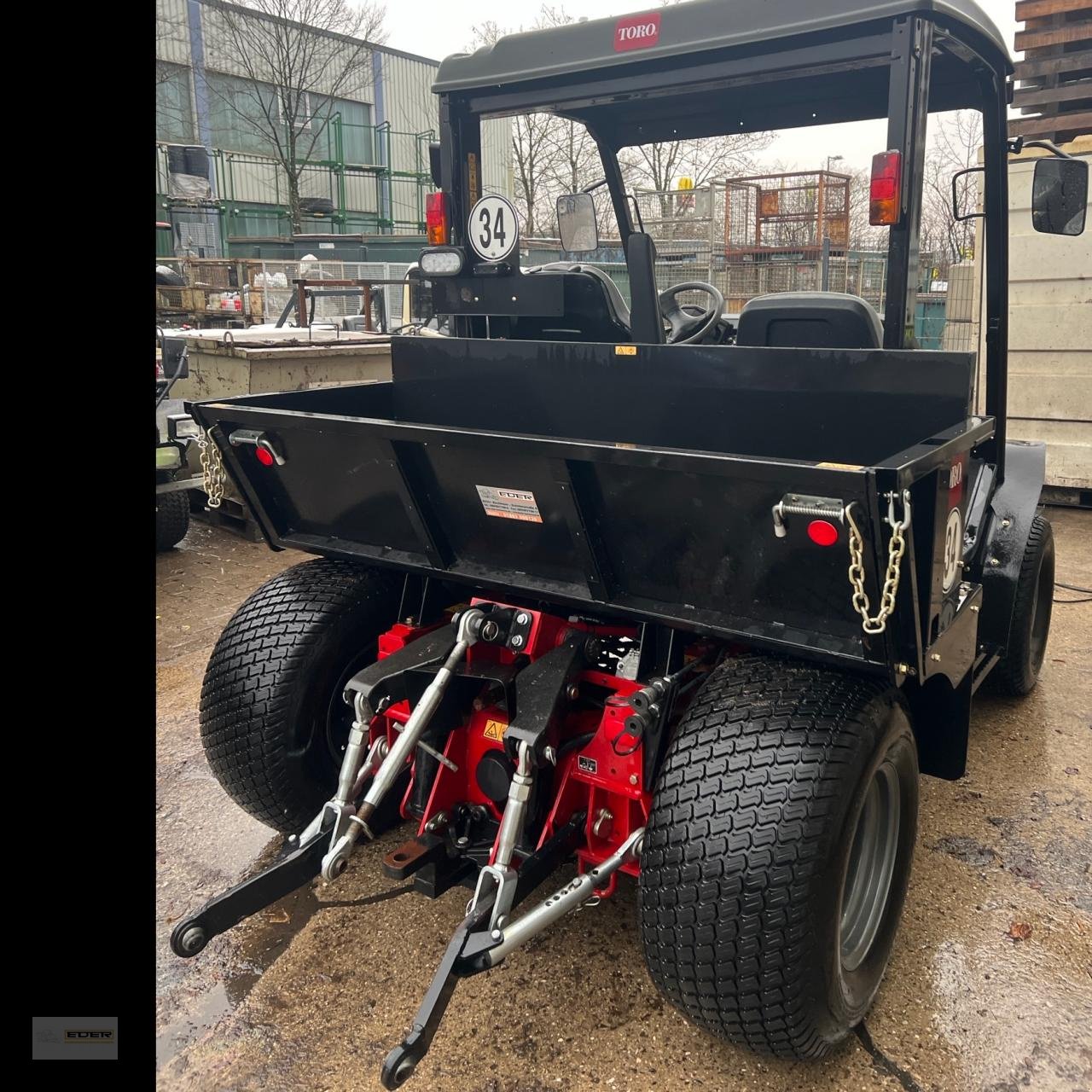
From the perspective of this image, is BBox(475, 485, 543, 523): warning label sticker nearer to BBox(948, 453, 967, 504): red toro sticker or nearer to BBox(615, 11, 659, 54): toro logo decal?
BBox(948, 453, 967, 504): red toro sticker

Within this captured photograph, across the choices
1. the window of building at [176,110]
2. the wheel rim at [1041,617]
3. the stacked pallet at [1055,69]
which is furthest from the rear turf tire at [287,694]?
the window of building at [176,110]

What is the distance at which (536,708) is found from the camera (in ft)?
7.30

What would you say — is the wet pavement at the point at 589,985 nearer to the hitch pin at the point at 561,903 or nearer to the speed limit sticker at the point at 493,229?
the hitch pin at the point at 561,903

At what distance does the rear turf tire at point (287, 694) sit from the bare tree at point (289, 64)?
75.8 ft

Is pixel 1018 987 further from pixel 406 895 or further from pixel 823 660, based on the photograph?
pixel 406 895

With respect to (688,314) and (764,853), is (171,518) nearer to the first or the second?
(688,314)

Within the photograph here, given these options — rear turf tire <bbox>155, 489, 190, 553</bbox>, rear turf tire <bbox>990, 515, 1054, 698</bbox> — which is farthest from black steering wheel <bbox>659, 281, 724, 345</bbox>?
rear turf tire <bbox>155, 489, 190, 553</bbox>

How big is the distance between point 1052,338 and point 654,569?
567 cm

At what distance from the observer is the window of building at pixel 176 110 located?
22422mm

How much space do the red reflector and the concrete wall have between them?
223 inches

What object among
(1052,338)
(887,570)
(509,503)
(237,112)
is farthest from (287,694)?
(237,112)

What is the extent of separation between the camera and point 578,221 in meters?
3.33

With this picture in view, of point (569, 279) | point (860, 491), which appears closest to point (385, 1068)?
point (860, 491)
